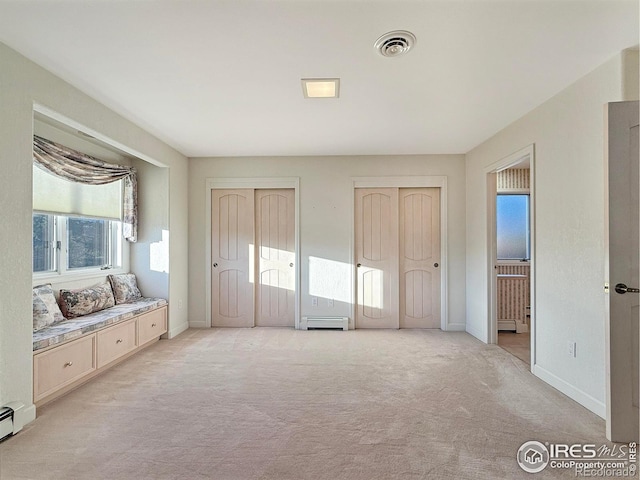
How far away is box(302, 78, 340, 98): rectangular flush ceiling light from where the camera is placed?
2.34 m

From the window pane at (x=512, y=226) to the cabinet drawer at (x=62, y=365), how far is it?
18.5 feet

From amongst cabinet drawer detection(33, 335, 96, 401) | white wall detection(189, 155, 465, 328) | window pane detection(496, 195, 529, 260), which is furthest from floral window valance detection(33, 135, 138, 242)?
window pane detection(496, 195, 529, 260)

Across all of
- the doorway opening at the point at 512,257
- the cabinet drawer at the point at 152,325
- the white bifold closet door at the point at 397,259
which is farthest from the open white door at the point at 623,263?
the cabinet drawer at the point at 152,325

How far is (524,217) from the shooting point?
522cm

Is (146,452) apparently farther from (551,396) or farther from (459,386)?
(551,396)

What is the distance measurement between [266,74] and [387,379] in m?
2.66

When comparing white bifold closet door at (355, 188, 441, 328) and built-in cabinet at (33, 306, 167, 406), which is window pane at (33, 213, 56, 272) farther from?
white bifold closet door at (355, 188, 441, 328)

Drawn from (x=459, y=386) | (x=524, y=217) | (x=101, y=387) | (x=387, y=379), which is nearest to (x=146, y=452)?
(x=101, y=387)

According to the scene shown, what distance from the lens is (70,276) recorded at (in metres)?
3.25

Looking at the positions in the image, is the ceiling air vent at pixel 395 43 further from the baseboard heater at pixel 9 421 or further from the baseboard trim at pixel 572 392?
the baseboard heater at pixel 9 421

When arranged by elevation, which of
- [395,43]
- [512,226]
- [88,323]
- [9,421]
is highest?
[395,43]

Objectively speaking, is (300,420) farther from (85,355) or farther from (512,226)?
(512,226)

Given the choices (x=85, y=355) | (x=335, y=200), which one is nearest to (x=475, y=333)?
(x=335, y=200)

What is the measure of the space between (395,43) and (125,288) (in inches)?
149
